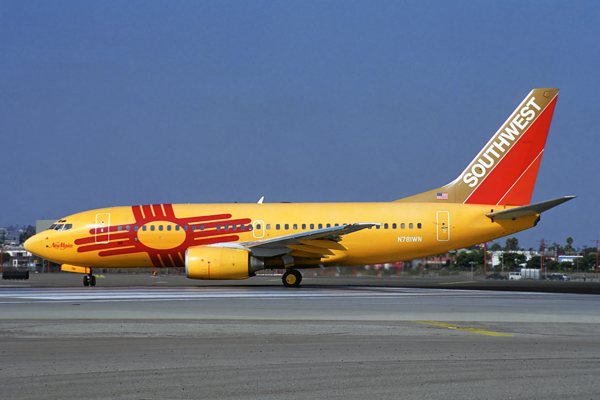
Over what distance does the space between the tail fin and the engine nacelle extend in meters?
9.64

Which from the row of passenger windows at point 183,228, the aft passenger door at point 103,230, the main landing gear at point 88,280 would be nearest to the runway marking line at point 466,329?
the row of passenger windows at point 183,228

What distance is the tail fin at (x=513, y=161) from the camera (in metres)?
26.6

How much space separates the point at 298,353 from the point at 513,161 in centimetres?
2109

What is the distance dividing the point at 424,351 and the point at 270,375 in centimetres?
263

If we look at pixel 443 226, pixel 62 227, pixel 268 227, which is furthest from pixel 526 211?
pixel 62 227

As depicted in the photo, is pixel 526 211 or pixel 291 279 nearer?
pixel 526 211

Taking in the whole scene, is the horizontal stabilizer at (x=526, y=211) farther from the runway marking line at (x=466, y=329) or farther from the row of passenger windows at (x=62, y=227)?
the row of passenger windows at (x=62, y=227)

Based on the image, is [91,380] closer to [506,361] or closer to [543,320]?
[506,361]

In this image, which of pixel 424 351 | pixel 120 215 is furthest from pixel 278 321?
pixel 120 215

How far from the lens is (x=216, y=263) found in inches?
947

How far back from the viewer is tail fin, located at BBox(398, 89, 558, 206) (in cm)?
2664

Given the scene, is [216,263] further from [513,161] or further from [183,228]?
[513,161]

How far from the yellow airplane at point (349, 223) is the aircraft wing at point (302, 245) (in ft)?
0.19

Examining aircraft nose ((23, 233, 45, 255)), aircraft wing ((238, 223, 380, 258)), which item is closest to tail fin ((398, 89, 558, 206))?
aircraft wing ((238, 223, 380, 258))
